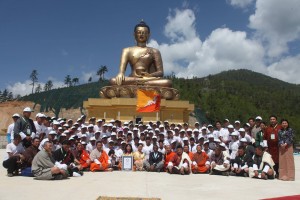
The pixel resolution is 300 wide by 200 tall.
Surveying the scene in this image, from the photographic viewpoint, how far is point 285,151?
26.8 ft

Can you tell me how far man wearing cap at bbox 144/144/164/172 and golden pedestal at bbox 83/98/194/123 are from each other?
5.73 meters

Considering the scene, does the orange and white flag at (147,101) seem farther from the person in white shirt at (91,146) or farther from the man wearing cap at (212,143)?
the person in white shirt at (91,146)

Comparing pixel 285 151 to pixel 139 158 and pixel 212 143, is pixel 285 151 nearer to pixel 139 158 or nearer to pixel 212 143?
pixel 212 143

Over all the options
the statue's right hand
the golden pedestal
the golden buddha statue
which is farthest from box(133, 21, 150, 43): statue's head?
the golden pedestal

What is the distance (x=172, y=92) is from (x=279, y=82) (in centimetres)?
10753

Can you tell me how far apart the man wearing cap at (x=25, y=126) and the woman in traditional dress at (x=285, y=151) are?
577 cm

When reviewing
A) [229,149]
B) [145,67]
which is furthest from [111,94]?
[229,149]

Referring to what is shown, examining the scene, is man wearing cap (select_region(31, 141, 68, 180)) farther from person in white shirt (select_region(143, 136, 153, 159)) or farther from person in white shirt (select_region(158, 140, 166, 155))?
person in white shirt (select_region(158, 140, 166, 155))

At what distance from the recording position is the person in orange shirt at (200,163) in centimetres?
883

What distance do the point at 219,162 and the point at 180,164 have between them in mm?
990

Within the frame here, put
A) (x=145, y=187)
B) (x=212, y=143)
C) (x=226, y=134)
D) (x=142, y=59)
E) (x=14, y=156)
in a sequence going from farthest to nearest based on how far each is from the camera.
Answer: (x=142, y=59) → (x=226, y=134) → (x=212, y=143) → (x=14, y=156) → (x=145, y=187)

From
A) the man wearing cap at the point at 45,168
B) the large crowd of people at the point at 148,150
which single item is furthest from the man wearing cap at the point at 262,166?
the man wearing cap at the point at 45,168

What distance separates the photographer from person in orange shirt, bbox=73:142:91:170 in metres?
8.81

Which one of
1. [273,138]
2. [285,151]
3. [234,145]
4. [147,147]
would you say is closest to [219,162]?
[234,145]
